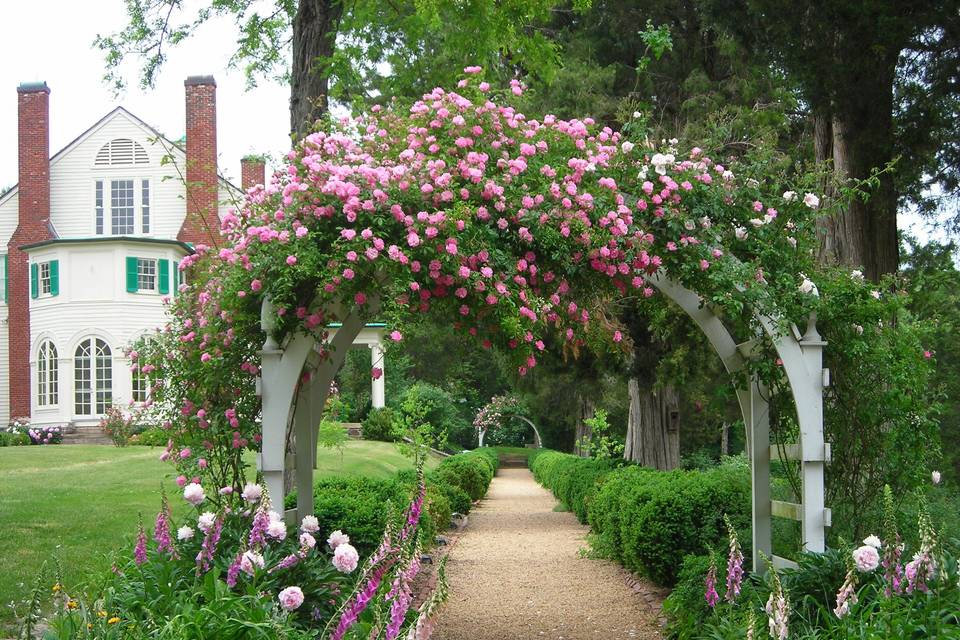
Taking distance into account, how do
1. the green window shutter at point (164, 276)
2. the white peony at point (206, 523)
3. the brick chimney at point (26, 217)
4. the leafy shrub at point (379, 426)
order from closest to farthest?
1. the white peony at point (206, 523)
2. the green window shutter at point (164, 276)
3. the leafy shrub at point (379, 426)
4. the brick chimney at point (26, 217)

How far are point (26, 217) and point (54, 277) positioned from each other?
278 cm

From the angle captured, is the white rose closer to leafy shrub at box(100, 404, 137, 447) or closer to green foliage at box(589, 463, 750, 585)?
green foliage at box(589, 463, 750, 585)

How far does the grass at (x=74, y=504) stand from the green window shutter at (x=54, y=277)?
7.49 meters

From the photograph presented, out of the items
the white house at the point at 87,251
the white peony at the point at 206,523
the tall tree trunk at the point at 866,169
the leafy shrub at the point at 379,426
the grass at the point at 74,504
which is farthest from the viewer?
the leafy shrub at the point at 379,426

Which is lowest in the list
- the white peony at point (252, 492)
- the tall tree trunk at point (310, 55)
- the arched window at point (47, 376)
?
the white peony at point (252, 492)

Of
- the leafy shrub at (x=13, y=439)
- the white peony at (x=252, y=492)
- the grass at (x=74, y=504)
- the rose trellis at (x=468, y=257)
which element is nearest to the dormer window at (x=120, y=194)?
the leafy shrub at (x=13, y=439)

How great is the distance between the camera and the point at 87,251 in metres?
25.0

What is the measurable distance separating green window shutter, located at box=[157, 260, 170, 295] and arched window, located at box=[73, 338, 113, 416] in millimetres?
2021

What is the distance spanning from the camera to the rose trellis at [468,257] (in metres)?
5.43

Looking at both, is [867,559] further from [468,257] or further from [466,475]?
[466,475]

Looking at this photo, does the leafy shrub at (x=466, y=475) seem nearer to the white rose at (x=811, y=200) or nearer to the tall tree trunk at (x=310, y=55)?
the tall tree trunk at (x=310, y=55)

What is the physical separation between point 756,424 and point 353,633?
3.40 metres

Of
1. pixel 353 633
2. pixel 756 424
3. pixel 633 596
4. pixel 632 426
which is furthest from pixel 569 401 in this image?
pixel 353 633

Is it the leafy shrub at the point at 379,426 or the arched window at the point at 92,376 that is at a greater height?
the arched window at the point at 92,376
